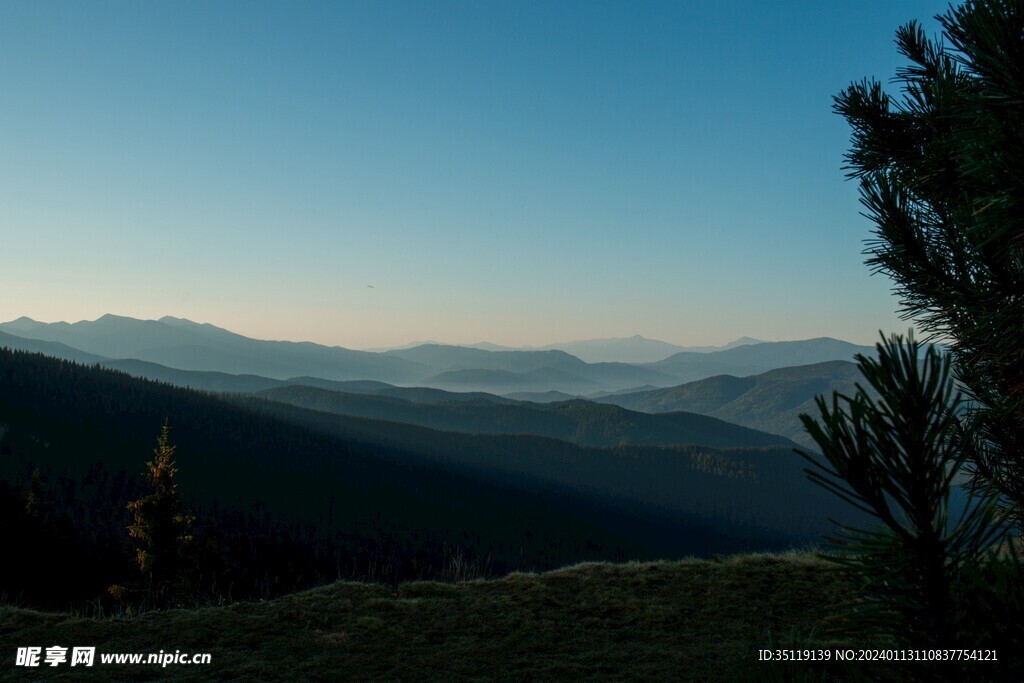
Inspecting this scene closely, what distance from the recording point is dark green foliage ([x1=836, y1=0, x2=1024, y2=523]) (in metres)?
2.16

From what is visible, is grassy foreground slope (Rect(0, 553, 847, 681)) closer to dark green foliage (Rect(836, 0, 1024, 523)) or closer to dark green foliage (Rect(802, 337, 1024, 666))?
dark green foliage (Rect(836, 0, 1024, 523))

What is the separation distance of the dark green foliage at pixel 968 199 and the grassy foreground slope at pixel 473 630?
9.20 feet

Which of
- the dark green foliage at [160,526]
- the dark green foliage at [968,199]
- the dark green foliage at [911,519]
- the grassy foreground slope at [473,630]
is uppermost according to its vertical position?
the dark green foliage at [968,199]

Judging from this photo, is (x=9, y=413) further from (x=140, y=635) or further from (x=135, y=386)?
(x=140, y=635)

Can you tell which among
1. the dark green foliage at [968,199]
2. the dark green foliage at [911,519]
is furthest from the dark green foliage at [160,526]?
the dark green foliage at [911,519]

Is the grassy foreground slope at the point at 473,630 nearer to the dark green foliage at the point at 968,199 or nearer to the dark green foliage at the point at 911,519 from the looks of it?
the dark green foliage at the point at 968,199

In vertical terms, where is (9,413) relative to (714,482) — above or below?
above

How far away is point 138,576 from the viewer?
77.0 feet

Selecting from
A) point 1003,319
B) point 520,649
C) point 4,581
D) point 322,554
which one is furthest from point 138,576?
point 322,554

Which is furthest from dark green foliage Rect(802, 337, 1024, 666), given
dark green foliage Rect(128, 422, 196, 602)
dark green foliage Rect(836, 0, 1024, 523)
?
dark green foliage Rect(128, 422, 196, 602)

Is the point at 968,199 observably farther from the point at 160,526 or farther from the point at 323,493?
the point at 323,493

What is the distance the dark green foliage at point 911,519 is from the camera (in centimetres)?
108

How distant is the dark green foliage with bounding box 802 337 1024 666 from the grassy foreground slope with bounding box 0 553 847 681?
3933 mm

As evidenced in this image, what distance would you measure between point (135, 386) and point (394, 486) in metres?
55.6
